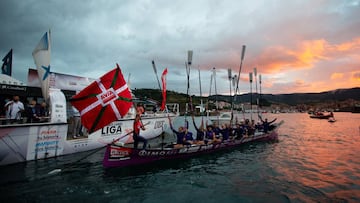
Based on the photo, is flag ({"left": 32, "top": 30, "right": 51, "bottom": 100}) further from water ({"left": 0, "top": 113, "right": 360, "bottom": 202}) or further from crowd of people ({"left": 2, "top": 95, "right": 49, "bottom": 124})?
water ({"left": 0, "top": 113, "right": 360, "bottom": 202})

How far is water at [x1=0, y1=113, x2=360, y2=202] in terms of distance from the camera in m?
8.22

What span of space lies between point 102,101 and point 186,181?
5542 millimetres

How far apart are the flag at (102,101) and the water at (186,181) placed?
273 centimetres

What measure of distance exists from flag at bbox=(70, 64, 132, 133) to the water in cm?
273

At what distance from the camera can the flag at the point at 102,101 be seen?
29.4 ft

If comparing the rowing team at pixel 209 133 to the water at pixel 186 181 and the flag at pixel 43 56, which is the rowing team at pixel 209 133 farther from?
the flag at pixel 43 56

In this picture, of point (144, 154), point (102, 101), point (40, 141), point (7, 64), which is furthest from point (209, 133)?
point (7, 64)

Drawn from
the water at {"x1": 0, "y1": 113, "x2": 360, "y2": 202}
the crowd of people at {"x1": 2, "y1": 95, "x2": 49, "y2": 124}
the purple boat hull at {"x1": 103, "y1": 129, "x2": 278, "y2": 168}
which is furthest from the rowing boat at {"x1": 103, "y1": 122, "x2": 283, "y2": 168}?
the crowd of people at {"x1": 2, "y1": 95, "x2": 49, "y2": 124}

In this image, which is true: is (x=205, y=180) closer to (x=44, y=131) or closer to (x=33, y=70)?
(x=44, y=131)

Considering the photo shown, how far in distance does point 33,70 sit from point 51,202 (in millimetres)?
11094

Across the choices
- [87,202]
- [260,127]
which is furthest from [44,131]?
[260,127]

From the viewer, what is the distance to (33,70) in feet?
48.3

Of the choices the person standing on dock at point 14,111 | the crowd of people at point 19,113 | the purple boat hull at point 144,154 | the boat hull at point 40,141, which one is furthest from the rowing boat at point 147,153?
the person standing on dock at point 14,111

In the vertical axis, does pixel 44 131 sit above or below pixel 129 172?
above
